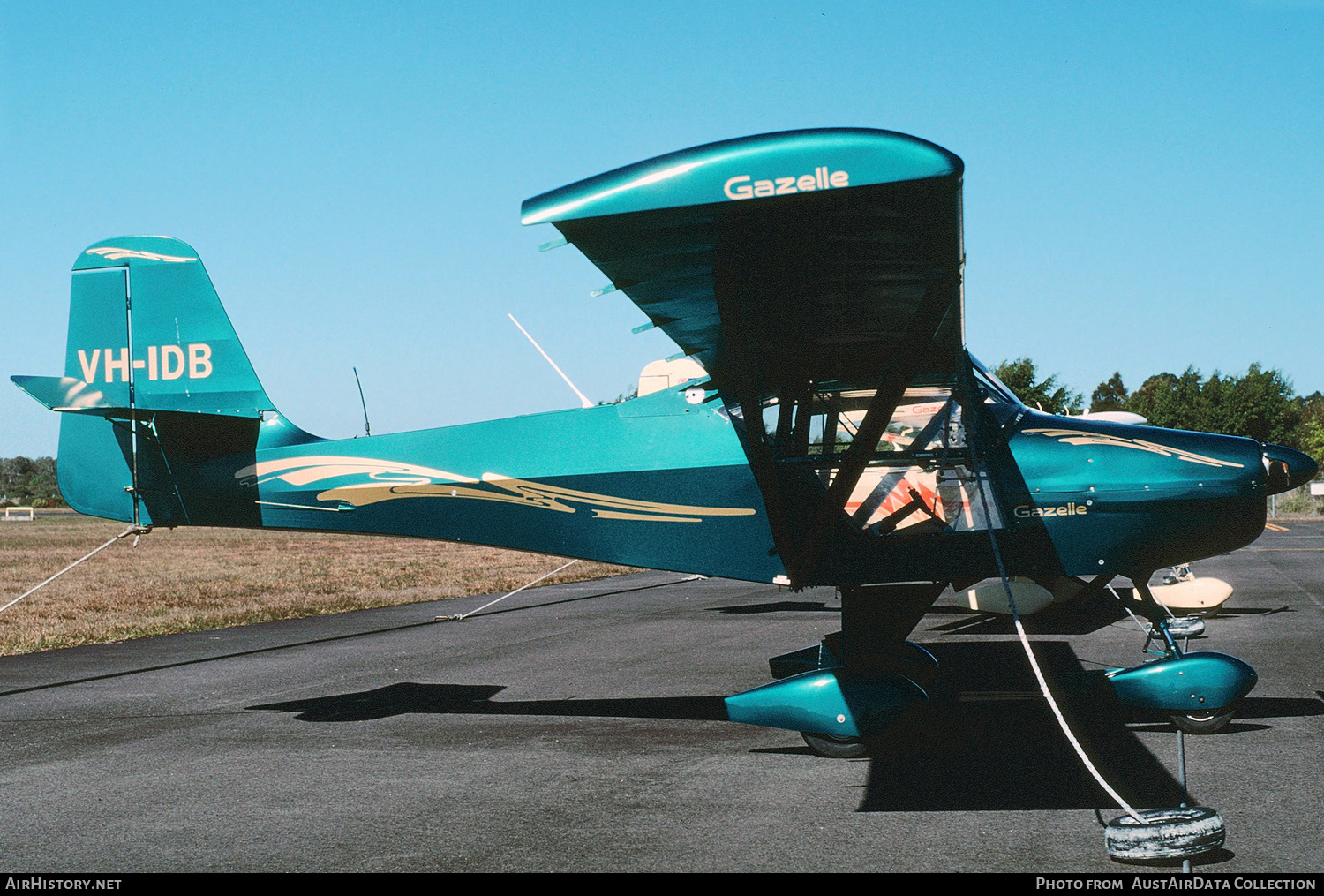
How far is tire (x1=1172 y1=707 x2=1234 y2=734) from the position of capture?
636 cm

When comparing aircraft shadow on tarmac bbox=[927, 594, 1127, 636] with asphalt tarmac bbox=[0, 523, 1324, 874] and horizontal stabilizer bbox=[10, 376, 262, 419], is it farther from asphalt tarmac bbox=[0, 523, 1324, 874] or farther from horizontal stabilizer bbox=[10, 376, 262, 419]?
horizontal stabilizer bbox=[10, 376, 262, 419]

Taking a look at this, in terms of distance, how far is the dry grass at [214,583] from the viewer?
46.7 ft

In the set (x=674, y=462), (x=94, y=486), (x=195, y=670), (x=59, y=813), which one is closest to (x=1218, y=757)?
(x=674, y=462)

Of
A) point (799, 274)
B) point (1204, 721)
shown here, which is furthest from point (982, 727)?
point (799, 274)

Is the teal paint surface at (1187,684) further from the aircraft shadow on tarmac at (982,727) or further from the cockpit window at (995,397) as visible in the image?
the cockpit window at (995,397)

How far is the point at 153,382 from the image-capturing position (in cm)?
762

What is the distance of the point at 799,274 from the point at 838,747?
9.49ft

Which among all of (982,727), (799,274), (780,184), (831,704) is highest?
(780,184)

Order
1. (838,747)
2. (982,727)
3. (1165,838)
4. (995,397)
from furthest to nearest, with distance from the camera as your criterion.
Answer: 1. (982,727)
2. (995,397)
3. (838,747)
4. (1165,838)

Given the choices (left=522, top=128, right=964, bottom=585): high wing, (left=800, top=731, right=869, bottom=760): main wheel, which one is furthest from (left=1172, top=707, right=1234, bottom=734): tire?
(left=522, top=128, right=964, bottom=585): high wing

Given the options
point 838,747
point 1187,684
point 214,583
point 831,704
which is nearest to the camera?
point 831,704

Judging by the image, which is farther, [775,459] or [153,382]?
[153,382]

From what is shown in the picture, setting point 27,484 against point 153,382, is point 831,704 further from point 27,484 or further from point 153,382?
point 27,484

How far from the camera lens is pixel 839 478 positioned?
19.9 feet
